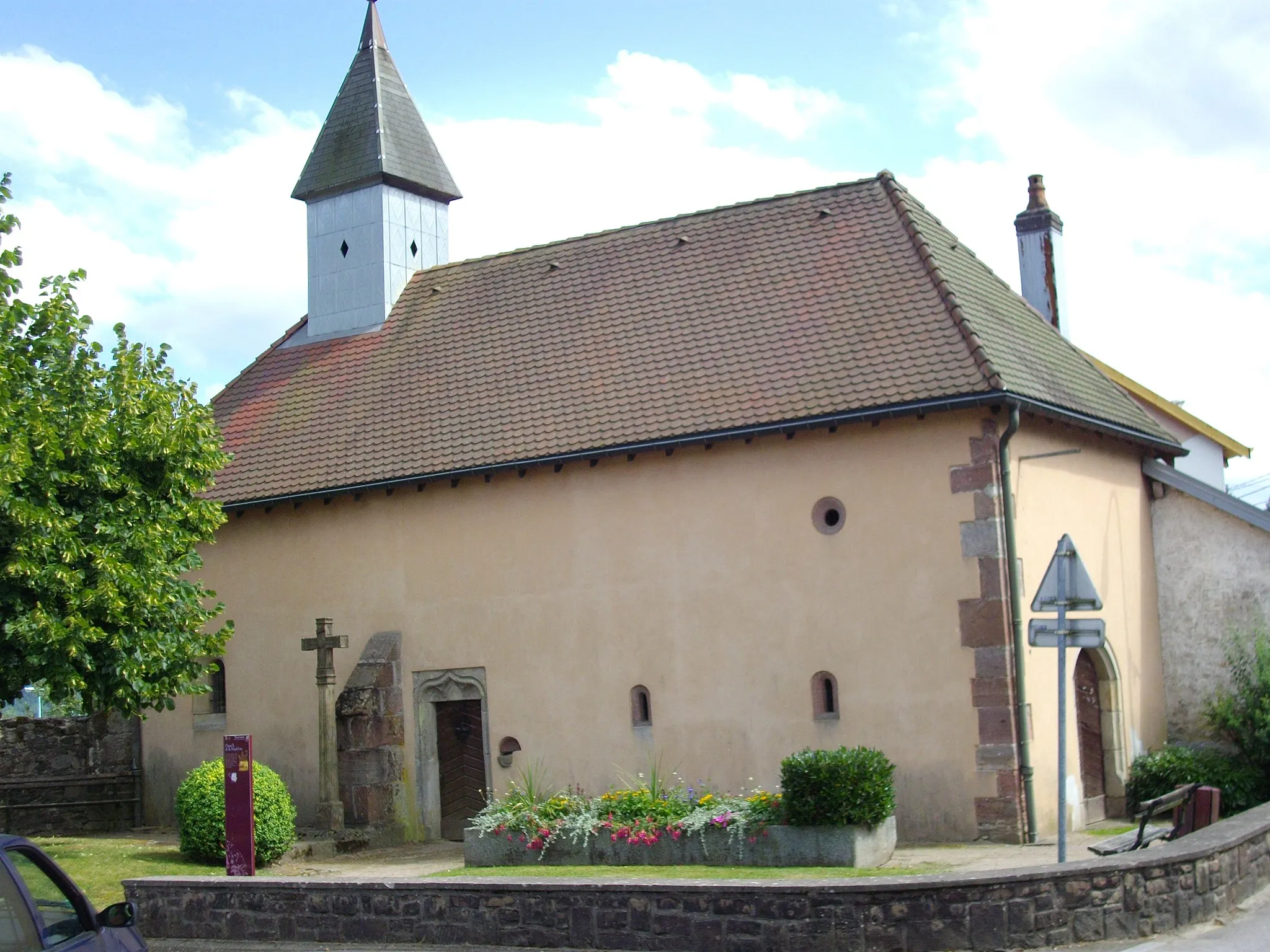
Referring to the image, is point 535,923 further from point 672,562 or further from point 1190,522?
point 1190,522

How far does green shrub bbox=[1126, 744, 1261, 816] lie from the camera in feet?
54.1

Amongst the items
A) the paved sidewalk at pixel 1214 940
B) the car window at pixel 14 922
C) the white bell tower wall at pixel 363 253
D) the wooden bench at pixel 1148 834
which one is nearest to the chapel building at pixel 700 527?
the white bell tower wall at pixel 363 253

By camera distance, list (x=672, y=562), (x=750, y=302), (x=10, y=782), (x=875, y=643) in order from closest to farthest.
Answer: (x=875, y=643)
(x=672, y=562)
(x=750, y=302)
(x=10, y=782)

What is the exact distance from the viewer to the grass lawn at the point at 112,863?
14453 mm

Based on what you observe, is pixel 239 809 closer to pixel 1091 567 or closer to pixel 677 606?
pixel 677 606

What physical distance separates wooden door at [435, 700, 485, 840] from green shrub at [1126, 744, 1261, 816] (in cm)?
846

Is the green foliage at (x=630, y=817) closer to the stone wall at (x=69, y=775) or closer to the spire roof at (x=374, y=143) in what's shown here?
the stone wall at (x=69, y=775)

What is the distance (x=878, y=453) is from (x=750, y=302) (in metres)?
3.58

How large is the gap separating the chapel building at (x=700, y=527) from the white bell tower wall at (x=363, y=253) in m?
0.77

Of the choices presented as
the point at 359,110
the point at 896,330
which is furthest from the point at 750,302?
the point at 359,110

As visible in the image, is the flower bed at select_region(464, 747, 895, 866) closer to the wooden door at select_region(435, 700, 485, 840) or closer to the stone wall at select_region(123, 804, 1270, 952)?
the wooden door at select_region(435, 700, 485, 840)

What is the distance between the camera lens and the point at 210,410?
57.6ft

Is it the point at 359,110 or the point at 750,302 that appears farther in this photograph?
the point at 359,110

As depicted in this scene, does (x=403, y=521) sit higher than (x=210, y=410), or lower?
lower
